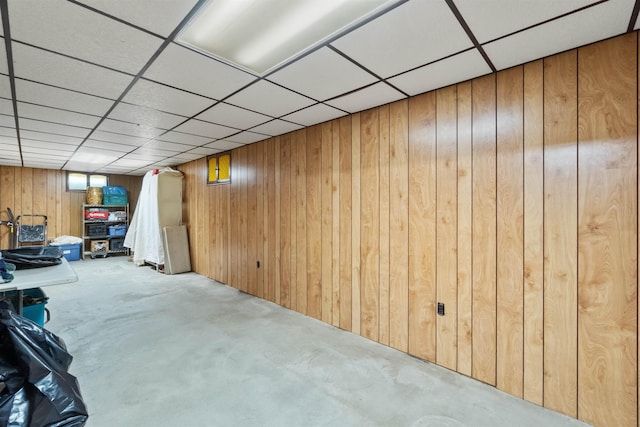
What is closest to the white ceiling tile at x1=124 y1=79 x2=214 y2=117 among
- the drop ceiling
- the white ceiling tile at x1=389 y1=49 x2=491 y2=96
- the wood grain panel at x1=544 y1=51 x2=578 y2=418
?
the drop ceiling

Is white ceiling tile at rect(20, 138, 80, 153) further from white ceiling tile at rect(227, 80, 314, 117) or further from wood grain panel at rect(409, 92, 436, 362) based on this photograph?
wood grain panel at rect(409, 92, 436, 362)

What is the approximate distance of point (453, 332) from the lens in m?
2.42

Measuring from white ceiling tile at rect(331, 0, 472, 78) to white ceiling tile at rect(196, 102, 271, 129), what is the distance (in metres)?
1.43

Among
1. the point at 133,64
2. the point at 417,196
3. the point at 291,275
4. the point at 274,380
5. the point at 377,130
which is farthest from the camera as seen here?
the point at 291,275

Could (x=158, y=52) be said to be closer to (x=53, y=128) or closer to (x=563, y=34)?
(x=563, y=34)

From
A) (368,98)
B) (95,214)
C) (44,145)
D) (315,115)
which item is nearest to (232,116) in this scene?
(315,115)

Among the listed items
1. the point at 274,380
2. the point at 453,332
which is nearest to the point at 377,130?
the point at 453,332

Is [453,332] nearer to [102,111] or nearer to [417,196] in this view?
[417,196]

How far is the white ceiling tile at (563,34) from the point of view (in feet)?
5.00

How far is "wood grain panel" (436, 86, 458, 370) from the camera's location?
2408 millimetres

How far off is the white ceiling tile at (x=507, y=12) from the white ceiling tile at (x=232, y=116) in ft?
6.77

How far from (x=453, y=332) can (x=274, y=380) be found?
146cm

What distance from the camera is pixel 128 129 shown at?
361 centimetres

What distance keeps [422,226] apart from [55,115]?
3.80 meters
